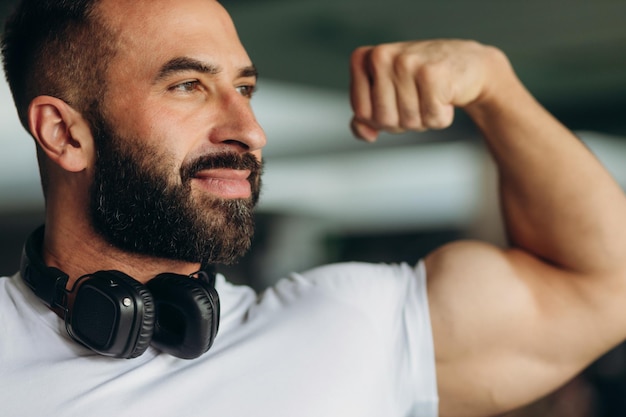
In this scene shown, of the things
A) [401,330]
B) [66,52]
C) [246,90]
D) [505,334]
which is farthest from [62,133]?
[505,334]

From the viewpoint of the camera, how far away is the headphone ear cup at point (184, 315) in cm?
96

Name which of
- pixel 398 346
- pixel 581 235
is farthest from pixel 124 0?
pixel 581 235

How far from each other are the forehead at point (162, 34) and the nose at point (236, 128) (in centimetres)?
8

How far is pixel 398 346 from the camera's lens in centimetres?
117

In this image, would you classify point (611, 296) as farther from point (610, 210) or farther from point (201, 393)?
point (201, 393)

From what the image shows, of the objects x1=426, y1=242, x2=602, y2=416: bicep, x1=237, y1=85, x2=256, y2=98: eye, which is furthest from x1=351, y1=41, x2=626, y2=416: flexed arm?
x1=237, y1=85, x2=256, y2=98: eye

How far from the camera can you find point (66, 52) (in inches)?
45.4

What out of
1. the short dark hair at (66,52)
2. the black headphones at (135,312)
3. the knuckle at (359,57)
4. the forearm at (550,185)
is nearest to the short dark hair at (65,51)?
the short dark hair at (66,52)

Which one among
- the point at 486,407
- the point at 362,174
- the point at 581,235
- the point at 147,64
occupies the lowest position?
the point at 362,174

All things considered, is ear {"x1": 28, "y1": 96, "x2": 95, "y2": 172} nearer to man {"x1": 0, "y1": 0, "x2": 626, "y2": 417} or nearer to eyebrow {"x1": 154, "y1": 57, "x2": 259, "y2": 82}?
man {"x1": 0, "y1": 0, "x2": 626, "y2": 417}

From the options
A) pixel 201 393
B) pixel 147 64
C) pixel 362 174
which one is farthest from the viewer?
pixel 362 174

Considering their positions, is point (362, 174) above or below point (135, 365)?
below

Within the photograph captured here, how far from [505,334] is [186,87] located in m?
0.72

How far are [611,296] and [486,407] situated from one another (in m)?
0.30
